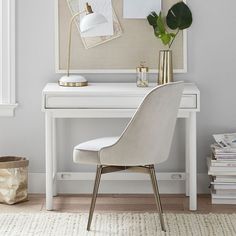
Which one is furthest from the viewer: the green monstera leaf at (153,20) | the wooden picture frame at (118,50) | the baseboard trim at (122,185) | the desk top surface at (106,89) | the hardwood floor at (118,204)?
the baseboard trim at (122,185)

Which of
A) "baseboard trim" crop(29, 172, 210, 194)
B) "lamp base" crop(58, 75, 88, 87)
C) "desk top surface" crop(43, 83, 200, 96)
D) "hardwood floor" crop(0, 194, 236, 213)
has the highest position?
"lamp base" crop(58, 75, 88, 87)

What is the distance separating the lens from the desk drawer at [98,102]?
4266mm

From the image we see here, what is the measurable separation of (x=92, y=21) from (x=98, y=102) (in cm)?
49

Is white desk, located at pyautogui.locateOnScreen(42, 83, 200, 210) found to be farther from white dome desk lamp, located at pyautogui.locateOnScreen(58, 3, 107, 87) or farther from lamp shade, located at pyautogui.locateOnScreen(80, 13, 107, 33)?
lamp shade, located at pyautogui.locateOnScreen(80, 13, 107, 33)

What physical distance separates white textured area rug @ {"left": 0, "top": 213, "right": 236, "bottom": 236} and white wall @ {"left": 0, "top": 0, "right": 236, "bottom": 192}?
626mm

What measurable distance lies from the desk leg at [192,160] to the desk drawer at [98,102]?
9 cm

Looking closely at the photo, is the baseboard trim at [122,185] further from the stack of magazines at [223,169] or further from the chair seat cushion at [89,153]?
the chair seat cushion at [89,153]

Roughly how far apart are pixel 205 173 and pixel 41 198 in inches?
43.5

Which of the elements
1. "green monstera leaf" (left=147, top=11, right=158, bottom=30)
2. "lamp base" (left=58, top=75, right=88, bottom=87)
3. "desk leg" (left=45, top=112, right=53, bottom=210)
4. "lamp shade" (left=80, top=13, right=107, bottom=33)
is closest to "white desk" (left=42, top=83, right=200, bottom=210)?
"desk leg" (left=45, top=112, right=53, bottom=210)

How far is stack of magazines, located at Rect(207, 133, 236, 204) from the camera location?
4484 millimetres

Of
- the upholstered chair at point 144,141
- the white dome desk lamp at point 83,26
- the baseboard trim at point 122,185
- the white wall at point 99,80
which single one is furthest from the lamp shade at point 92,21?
the baseboard trim at point 122,185

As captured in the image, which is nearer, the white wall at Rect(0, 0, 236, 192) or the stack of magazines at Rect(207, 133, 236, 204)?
the stack of magazines at Rect(207, 133, 236, 204)

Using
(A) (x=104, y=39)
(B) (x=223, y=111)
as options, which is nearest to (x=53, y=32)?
(A) (x=104, y=39)

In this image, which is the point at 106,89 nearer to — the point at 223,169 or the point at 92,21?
the point at 92,21
